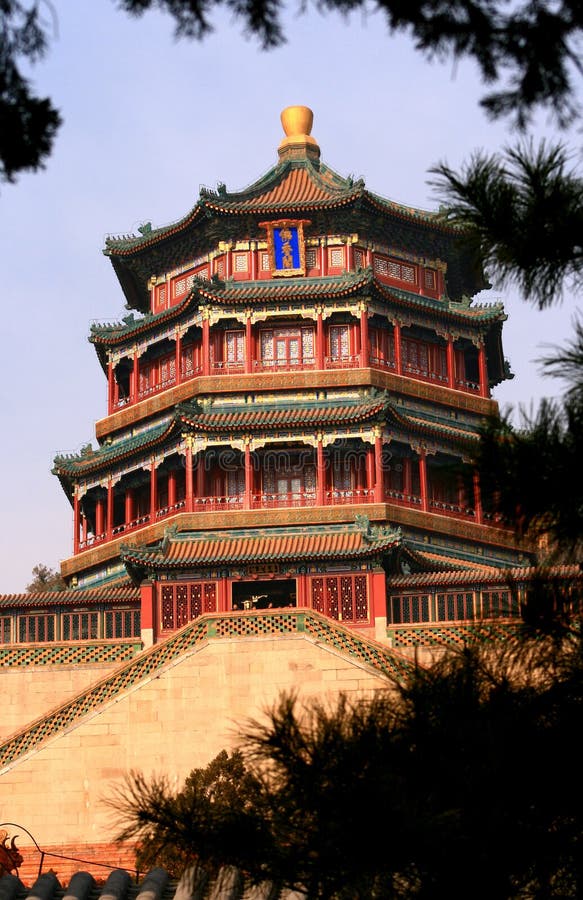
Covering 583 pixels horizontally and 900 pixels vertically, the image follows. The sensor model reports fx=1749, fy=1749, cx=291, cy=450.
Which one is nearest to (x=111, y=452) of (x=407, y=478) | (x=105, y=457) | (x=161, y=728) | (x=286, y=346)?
(x=105, y=457)

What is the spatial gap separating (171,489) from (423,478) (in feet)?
20.0

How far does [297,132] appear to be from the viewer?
4728cm

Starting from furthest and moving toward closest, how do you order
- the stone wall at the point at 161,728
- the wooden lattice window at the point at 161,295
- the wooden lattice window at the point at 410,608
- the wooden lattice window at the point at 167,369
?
the wooden lattice window at the point at 161,295 < the wooden lattice window at the point at 167,369 < the wooden lattice window at the point at 410,608 < the stone wall at the point at 161,728

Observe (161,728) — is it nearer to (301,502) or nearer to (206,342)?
(301,502)

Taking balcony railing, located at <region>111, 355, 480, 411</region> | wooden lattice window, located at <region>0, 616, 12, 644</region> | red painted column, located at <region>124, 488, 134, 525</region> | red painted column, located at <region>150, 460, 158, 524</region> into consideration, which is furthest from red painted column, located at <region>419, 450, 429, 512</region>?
wooden lattice window, located at <region>0, 616, 12, 644</region>

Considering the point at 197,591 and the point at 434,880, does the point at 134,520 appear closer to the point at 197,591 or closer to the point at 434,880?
the point at 197,591

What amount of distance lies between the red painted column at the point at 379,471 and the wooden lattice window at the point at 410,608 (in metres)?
2.92

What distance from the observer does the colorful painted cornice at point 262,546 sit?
124ft

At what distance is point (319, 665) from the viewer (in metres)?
32.0

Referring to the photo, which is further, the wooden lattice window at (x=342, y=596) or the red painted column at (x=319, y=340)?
the red painted column at (x=319, y=340)

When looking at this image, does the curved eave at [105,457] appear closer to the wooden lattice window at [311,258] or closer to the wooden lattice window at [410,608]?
the wooden lattice window at [311,258]

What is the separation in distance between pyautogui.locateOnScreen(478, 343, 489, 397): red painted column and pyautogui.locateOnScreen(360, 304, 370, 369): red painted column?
366cm

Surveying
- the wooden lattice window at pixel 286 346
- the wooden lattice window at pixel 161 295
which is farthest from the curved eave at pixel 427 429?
the wooden lattice window at pixel 161 295

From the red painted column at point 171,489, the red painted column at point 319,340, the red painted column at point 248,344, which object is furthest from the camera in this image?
the red painted column at point 248,344
